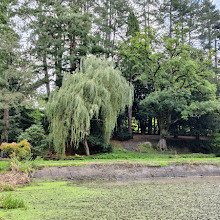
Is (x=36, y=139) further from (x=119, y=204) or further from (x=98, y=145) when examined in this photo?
(x=119, y=204)

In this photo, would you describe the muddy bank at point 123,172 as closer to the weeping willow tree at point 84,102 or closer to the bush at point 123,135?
the weeping willow tree at point 84,102

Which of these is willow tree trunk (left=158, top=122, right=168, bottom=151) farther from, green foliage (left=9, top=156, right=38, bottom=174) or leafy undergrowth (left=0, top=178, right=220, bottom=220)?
leafy undergrowth (left=0, top=178, right=220, bottom=220)

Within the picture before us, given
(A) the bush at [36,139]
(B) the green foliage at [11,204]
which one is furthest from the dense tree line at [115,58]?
(B) the green foliage at [11,204]

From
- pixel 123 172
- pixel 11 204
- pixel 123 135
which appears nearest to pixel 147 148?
pixel 123 135

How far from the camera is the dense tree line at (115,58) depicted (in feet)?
69.5

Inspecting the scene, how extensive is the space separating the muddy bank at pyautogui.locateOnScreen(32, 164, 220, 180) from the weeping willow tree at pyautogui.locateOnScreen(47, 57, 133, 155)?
11.2 feet

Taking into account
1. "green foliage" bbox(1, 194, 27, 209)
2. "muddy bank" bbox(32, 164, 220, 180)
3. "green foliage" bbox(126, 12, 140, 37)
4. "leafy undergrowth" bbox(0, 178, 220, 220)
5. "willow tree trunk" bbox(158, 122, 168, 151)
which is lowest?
"muddy bank" bbox(32, 164, 220, 180)

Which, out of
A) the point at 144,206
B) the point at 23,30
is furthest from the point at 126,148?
the point at 144,206

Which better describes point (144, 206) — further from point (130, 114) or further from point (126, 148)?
point (130, 114)

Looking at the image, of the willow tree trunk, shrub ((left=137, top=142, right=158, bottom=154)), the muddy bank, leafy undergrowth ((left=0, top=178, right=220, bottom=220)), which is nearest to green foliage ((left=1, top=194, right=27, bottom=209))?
leafy undergrowth ((left=0, top=178, right=220, bottom=220))

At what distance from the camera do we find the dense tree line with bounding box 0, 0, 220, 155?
2117 centimetres

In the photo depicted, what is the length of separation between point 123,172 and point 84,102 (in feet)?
17.1

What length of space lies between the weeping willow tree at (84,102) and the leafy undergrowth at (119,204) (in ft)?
24.1

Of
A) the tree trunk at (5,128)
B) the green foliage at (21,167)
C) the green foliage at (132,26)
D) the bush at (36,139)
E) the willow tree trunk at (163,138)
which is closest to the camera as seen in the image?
the green foliage at (21,167)
